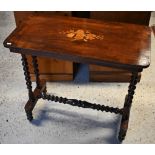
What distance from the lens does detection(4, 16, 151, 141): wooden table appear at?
1027 mm

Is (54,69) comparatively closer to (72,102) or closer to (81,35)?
(72,102)

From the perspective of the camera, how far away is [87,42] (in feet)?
3.72

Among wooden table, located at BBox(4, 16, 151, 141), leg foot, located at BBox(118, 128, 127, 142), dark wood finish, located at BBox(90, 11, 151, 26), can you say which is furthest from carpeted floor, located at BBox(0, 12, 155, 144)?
dark wood finish, located at BBox(90, 11, 151, 26)

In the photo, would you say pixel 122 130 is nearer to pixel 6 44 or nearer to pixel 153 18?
pixel 6 44

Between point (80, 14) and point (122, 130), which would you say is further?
point (80, 14)

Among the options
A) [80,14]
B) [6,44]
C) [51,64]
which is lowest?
[51,64]

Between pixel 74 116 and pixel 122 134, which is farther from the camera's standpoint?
pixel 74 116

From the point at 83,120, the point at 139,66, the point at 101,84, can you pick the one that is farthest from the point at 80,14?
the point at 139,66

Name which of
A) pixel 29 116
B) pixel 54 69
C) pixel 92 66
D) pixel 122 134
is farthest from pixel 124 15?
pixel 29 116

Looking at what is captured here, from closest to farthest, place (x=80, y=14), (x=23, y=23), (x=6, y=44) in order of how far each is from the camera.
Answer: (x=6, y=44)
(x=23, y=23)
(x=80, y=14)

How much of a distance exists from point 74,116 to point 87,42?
588 mm

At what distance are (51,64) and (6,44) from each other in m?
0.59

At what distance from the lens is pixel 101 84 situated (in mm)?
1783

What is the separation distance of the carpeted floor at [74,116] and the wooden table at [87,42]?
0.14 m
